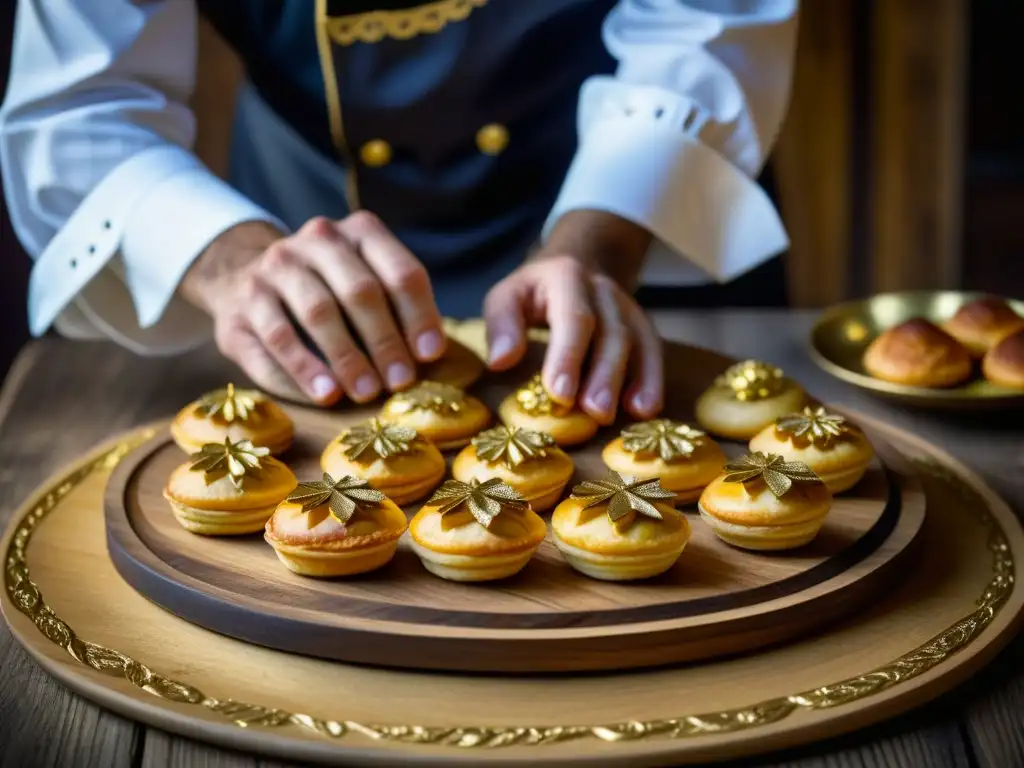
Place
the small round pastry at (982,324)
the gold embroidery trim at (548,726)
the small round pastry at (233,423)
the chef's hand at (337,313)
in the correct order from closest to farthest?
1. the gold embroidery trim at (548,726)
2. the small round pastry at (233,423)
3. the chef's hand at (337,313)
4. the small round pastry at (982,324)

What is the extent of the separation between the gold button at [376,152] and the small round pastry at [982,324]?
30.0 inches

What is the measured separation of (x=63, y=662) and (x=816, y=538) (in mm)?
579

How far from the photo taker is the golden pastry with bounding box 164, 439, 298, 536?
98 cm

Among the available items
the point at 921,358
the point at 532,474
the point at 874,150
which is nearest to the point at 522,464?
the point at 532,474

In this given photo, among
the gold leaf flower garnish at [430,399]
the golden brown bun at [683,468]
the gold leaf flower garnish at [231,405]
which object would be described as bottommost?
the gold leaf flower garnish at [430,399]

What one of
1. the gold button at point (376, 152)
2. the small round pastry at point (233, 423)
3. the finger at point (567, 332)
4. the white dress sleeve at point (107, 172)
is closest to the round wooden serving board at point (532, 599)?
the small round pastry at point (233, 423)

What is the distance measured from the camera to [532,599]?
89cm

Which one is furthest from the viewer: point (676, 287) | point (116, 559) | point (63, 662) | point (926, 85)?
point (926, 85)

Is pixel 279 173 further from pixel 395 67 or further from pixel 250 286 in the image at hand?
pixel 250 286

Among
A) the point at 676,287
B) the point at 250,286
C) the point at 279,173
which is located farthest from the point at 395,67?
the point at 676,287

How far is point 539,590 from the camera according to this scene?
90cm

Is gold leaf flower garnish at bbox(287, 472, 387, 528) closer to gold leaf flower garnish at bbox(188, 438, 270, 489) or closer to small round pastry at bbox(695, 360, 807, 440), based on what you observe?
gold leaf flower garnish at bbox(188, 438, 270, 489)

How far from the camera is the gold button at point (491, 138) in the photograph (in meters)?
1.65

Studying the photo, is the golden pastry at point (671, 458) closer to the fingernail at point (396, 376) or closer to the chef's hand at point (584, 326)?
the chef's hand at point (584, 326)
